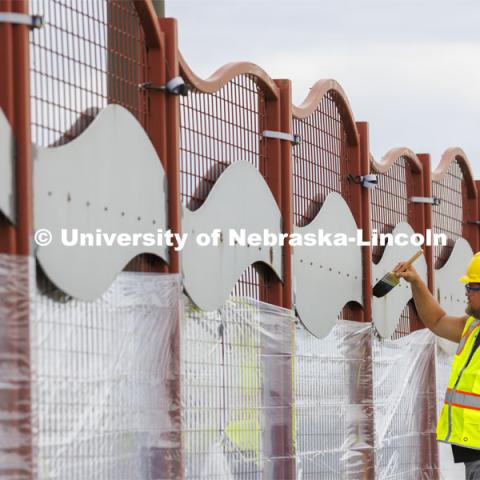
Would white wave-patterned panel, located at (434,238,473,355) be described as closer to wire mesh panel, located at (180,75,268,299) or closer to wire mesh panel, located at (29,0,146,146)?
wire mesh panel, located at (180,75,268,299)

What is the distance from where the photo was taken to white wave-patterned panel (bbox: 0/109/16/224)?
6843mm

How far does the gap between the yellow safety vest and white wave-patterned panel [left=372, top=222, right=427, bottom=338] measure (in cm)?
334

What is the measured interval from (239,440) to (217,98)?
2246mm

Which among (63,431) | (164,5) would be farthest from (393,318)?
(63,431)

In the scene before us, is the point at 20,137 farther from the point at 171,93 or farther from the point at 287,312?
the point at 287,312

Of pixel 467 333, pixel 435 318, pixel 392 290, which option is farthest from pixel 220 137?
pixel 392 290

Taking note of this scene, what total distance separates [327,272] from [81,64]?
4.01 meters

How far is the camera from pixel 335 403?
11.1 meters

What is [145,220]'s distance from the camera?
8.35 metres

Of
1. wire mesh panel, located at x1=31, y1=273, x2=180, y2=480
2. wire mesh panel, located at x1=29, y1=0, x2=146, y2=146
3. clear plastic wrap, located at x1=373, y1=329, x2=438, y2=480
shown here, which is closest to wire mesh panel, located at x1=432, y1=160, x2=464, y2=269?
clear plastic wrap, located at x1=373, y1=329, x2=438, y2=480

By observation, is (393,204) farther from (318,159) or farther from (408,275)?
(408,275)

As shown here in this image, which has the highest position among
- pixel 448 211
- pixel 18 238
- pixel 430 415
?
pixel 448 211

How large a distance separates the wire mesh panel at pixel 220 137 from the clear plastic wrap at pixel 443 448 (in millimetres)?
3843

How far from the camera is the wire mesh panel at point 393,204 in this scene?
41.6ft
